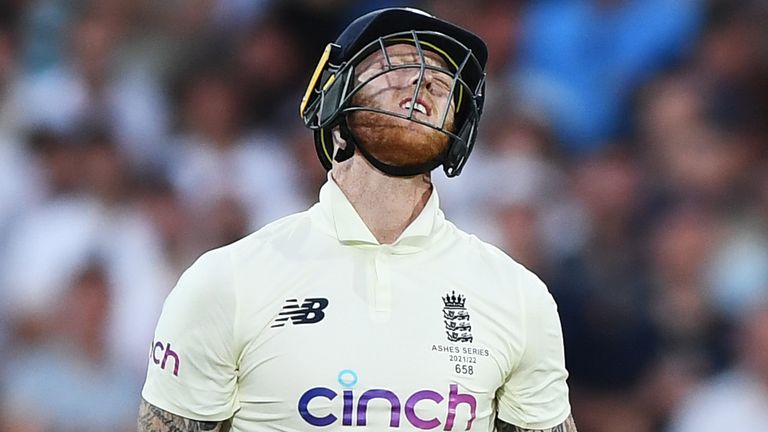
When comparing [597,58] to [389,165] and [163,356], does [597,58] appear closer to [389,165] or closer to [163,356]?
[389,165]

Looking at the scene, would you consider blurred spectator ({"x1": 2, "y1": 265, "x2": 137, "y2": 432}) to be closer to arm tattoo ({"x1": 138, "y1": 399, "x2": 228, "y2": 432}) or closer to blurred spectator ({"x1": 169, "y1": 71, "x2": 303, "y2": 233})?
blurred spectator ({"x1": 169, "y1": 71, "x2": 303, "y2": 233})

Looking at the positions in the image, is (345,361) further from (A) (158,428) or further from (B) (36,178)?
(B) (36,178)

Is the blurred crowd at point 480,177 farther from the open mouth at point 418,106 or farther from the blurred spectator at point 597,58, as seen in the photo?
the open mouth at point 418,106

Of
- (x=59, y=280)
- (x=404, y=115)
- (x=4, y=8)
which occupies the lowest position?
(x=59, y=280)

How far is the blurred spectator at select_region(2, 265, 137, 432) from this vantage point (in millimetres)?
3141

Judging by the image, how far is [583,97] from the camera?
3.47 m

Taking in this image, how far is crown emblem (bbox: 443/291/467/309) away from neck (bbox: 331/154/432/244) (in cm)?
13

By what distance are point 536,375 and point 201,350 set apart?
544mm

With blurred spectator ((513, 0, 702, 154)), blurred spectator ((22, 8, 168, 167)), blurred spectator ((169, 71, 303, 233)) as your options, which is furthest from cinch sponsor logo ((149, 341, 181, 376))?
blurred spectator ((513, 0, 702, 154))

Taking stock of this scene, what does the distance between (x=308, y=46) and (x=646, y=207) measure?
1.12m

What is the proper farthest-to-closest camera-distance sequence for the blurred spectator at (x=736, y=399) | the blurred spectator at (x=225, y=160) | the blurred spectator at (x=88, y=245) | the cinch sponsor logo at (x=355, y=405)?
the blurred spectator at (x=225, y=160), the blurred spectator at (x=88, y=245), the blurred spectator at (x=736, y=399), the cinch sponsor logo at (x=355, y=405)

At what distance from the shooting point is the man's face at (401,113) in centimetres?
175

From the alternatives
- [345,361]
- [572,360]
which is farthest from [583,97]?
[345,361]

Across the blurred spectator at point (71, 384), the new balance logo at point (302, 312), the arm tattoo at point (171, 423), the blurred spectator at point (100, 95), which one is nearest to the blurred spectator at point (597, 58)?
the blurred spectator at point (100, 95)
